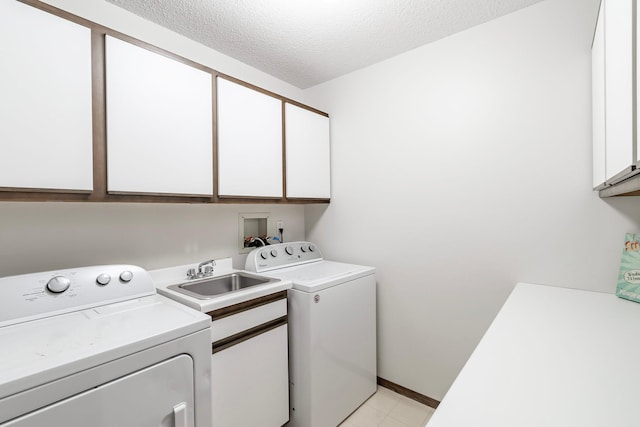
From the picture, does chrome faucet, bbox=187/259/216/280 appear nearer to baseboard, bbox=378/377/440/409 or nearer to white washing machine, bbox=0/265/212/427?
white washing machine, bbox=0/265/212/427

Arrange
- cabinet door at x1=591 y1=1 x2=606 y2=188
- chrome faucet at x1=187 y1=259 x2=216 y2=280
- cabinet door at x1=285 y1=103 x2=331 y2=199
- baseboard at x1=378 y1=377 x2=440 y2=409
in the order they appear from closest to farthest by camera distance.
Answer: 1. cabinet door at x1=591 y1=1 x2=606 y2=188
2. chrome faucet at x1=187 y1=259 x2=216 y2=280
3. baseboard at x1=378 y1=377 x2=440 y2=409
4. cabinet door at x1=285 y1=103 x2=331 y2=199

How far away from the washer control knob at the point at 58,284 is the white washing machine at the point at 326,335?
3.41 ft

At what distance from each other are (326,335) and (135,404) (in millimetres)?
1082

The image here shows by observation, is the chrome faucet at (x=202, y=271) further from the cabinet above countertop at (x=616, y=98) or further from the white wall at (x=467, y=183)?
the cabinet above countertop at (x=616, y=98)

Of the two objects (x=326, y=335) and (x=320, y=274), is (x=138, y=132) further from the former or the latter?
(x=326, y=335)

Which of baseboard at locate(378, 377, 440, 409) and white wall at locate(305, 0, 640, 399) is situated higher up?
white wall at locate(305, 0, 640, 399)

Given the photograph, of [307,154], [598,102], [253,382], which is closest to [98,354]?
[253,382]

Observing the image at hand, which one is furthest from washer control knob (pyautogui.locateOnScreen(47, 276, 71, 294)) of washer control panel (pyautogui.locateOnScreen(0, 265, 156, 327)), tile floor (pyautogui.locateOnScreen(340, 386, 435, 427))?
tile floor (pyautogui.locateOnScreen(340, 386, 435, 427))

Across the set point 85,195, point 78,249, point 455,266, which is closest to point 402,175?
point 455,266

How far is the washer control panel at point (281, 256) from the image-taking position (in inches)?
85.1

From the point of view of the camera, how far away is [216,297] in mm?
1495

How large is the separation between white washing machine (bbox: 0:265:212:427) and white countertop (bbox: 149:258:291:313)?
0.08 metres

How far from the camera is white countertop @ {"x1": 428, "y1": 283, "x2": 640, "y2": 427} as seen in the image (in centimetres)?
68

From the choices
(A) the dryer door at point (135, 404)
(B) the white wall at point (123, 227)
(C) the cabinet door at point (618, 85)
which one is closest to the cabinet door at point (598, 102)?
(C) the cabinet door at point (618, 85)
